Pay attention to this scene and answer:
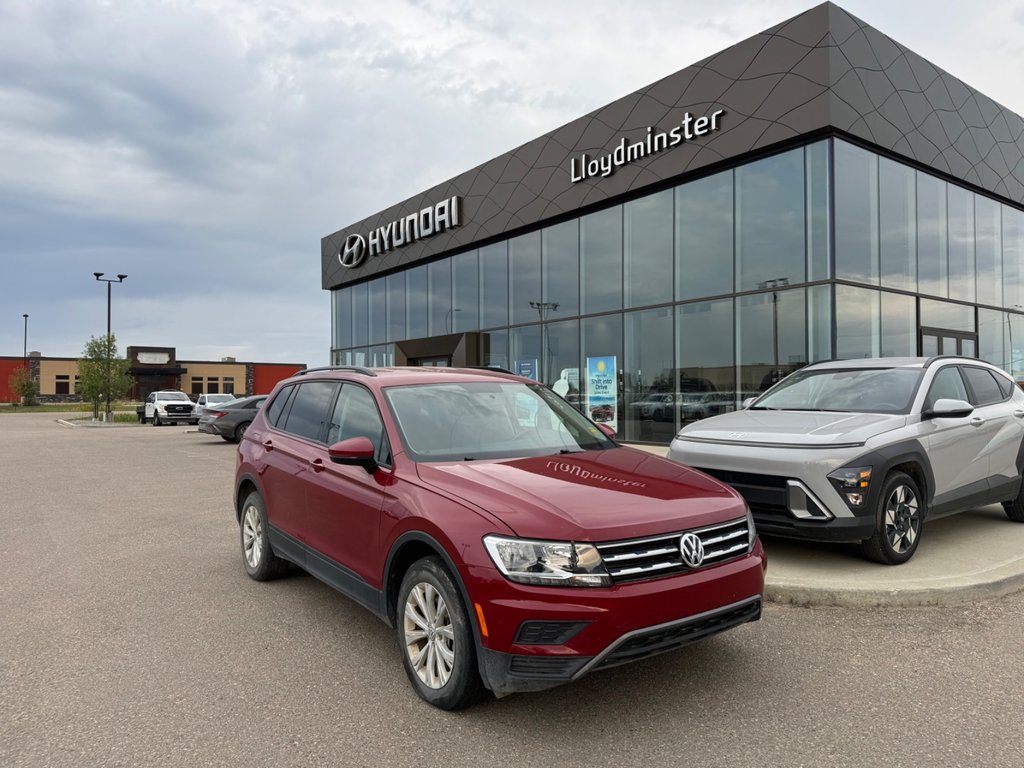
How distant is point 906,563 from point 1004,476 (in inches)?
79.5

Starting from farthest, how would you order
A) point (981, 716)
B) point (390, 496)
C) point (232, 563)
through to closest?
point (232, 563), point (390, 496), point (981, 716)

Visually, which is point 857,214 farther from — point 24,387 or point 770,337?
point 24,387

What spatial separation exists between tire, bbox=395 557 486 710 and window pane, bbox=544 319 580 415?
47.3ft

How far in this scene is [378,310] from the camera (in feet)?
87.8

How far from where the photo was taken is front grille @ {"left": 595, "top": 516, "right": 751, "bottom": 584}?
10.0 feet

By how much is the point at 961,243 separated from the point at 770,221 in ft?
17.5

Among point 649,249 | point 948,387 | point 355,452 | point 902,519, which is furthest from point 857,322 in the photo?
point 355,452

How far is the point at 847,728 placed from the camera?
3.15 meters

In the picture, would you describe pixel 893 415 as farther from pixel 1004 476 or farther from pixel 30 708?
pixel 30 708

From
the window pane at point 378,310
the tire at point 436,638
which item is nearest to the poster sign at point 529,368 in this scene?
the window pane at point 378,310

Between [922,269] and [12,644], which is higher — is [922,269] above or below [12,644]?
above

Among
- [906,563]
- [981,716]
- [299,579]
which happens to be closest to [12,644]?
[299,579]

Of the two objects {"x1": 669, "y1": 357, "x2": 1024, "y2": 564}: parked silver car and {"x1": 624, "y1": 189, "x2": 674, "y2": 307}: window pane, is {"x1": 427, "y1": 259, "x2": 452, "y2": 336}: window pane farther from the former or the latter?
{"x1": 669, "y1": 357, "x2": 1024, "y2": 564}: parked silver car

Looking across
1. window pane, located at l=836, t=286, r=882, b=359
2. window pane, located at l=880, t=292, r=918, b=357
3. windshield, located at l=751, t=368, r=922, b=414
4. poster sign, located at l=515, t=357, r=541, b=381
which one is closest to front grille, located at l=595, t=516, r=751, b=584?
windshield, located at l=751, t=368, r=922, b=414
